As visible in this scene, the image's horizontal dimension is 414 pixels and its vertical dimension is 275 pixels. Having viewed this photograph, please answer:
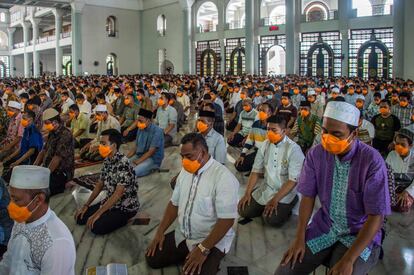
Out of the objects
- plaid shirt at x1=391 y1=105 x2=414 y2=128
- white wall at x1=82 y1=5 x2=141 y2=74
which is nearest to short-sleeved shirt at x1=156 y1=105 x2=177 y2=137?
plaid shirt at x1=391 y1=105 x2=414 y2=128

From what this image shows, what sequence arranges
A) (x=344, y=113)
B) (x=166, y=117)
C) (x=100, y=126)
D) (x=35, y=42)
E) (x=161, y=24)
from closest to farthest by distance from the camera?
1. (x=344, y=113)
2. (x=100, y=126)
3. (x=166, y=117)
4. (x=161, y=24)
5. (x=35, y=42)

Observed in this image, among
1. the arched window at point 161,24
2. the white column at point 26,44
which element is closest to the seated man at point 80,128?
the arched window at point 161,24

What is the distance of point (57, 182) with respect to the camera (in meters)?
4.98

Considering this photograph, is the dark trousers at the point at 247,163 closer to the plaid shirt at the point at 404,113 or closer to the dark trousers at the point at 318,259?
the plaid shirt at the point at 404,113

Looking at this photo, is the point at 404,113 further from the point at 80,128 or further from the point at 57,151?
the point at 57,151

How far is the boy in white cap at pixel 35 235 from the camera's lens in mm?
1970

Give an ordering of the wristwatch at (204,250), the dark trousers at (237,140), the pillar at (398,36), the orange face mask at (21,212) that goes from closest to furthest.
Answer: the orange face mask at (21,212) → the wristwatch at (204,250) → the dark trousers at (237,140) → the pillar at (398,36)

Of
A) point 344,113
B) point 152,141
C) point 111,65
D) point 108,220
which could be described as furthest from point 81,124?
point 111,65

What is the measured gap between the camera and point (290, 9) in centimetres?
1955

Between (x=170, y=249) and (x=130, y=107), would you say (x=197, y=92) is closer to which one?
(x=130, y=107)

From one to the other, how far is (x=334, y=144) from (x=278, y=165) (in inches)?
70.7

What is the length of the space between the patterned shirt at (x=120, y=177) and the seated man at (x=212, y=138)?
3.89ft

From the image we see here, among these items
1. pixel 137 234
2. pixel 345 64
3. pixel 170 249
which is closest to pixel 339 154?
pixel 170 249

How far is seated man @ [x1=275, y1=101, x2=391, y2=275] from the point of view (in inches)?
85.4
